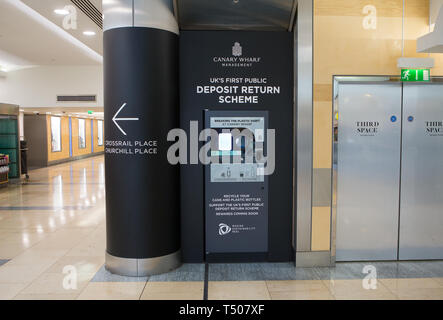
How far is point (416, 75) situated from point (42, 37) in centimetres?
873

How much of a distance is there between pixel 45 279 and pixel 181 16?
3.22 meters

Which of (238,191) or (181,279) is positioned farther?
(238,191)

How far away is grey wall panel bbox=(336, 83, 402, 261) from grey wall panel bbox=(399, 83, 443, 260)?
120 millimetres

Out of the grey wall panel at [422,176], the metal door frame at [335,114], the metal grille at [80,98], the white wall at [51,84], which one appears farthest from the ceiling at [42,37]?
the grey wall panel at [422,176]

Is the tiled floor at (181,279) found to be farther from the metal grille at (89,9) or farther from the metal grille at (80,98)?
the metal grille at (80,98)

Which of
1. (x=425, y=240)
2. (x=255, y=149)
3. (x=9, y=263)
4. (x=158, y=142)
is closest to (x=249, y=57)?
(x=255, y=149)

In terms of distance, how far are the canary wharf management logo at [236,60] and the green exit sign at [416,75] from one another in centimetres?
175

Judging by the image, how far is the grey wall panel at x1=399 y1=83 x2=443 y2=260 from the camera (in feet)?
15.1

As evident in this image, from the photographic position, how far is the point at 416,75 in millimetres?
4398

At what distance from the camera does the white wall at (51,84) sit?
44.2 ft

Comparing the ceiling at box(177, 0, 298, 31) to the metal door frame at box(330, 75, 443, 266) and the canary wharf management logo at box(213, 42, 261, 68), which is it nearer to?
the canary wharf management logo at box(213, 42, 261, 68)

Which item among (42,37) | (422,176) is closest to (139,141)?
(422,176)

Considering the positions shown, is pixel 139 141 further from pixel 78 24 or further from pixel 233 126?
pixel 78 24

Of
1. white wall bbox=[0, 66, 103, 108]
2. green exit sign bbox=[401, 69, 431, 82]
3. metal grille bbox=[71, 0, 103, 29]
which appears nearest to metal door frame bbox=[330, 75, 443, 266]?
green exit sign bbox=[401, 69, 431, 82]
